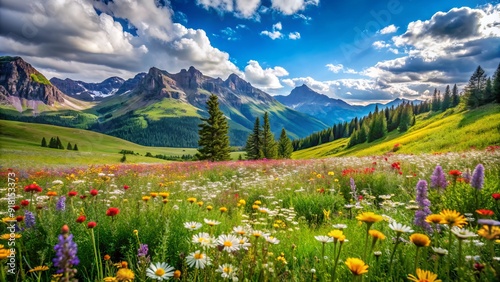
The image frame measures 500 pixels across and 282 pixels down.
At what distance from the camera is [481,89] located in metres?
66.2

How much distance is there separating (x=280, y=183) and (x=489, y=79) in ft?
257

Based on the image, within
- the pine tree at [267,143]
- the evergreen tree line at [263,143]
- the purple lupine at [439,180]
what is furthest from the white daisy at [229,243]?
the pine tree at [267,143]

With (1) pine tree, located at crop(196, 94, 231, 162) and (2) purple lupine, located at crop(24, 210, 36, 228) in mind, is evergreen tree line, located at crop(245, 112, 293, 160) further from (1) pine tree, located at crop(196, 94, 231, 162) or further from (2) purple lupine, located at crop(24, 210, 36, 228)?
(2) purple lupine, located at crop(24, 210, 36, 228)

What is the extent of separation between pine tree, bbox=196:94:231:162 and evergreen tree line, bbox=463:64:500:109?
57848 millimetres

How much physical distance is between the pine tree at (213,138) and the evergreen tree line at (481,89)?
5785 centimetres

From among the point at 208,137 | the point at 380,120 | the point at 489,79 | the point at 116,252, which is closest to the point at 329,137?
the point at 380,120

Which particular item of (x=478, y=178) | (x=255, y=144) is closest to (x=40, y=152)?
(x=255, y=144)

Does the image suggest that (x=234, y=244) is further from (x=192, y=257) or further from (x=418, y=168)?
(x=418, y=168)

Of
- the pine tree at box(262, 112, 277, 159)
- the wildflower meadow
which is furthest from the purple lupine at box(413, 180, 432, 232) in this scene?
the pine tree at box(262, 112, 277, 159)

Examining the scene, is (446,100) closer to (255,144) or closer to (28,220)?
(255,144)

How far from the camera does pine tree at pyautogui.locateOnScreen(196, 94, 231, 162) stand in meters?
35.2

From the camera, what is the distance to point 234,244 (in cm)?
199

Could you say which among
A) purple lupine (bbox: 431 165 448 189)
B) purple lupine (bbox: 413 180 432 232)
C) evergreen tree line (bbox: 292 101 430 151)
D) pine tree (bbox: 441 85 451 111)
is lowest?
purple lupine (bbox: 413 180 432 232)

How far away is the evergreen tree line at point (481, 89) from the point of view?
174 ft
